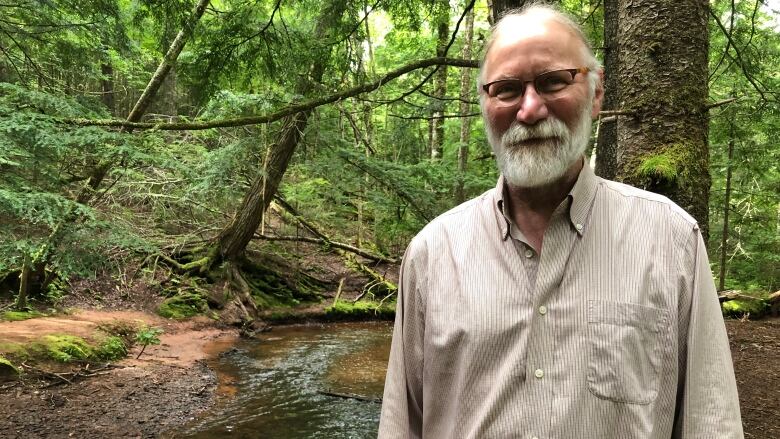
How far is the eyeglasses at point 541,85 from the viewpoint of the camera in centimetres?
153

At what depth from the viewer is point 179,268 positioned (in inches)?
465

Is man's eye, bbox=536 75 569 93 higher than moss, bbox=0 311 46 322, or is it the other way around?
man's eye, bbox=536 75 569 93

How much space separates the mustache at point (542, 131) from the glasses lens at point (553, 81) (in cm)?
9

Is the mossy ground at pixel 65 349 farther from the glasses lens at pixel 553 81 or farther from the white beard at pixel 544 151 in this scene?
the glasses lens at pixel 553 81

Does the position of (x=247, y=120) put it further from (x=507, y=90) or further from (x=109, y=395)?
(x=109, y=395)

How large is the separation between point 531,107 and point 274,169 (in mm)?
9034

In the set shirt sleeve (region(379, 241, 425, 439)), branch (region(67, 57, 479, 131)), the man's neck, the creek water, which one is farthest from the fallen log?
the man's neck

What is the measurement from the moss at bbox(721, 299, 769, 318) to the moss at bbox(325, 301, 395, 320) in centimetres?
705

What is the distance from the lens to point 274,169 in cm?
1014

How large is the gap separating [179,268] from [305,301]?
3.02m

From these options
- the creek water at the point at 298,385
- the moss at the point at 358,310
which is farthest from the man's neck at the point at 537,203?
the moss at the point at 358,310

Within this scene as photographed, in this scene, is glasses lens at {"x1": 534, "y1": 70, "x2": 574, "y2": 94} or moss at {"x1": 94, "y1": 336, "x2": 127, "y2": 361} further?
moss at {"x1": 94, "y1": 336, "x2": 127, "y2": 361}

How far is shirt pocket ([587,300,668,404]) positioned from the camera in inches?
51.1

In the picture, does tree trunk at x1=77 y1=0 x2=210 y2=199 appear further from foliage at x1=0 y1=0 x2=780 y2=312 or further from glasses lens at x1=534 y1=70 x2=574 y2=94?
glasses lens at x1=534 y1=70 x2=574 y2=94
